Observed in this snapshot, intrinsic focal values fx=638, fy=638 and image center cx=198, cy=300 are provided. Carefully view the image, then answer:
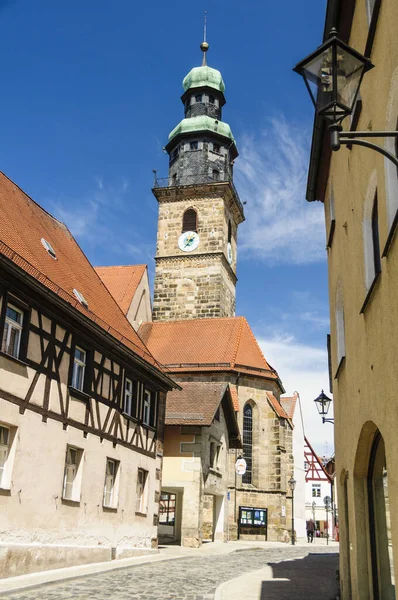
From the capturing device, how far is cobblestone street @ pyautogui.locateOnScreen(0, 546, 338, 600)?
33.8ft

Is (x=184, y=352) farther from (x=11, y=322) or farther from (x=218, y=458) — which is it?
(x=11, y=322)

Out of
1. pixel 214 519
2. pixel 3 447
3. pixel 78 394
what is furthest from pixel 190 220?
pixel 3 447

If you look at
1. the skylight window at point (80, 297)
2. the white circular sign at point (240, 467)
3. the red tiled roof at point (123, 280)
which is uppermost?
the red tiled roof at point (123, 280)

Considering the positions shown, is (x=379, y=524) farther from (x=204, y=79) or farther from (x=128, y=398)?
(x=204, y=79)

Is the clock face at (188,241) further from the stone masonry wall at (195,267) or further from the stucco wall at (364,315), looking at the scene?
the stucco wall at (364,315)

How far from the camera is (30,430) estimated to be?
41.9 ft

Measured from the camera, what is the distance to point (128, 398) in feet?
60.5

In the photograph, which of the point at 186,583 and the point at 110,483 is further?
the point at 110,483

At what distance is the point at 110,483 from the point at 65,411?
3.60 metres

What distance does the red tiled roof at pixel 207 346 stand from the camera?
3431 centimetres

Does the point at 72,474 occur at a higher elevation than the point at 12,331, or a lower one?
lower

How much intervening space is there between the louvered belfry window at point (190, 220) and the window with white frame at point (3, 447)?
105 ft

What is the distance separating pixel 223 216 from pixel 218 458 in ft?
67.3

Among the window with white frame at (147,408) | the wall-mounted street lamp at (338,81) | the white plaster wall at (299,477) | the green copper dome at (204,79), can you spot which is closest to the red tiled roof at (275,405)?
the white plaster wall at (299,477)
